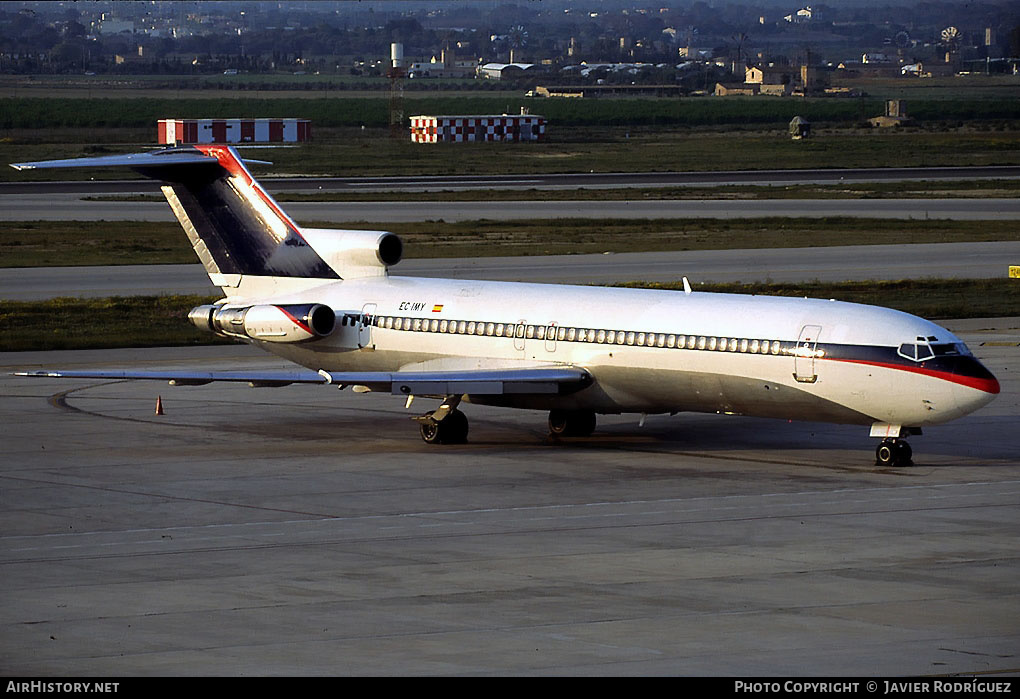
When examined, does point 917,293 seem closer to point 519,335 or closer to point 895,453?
point 519,335

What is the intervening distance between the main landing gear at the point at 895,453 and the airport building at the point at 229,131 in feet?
330

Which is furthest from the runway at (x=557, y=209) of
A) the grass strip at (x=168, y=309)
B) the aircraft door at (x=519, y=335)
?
the aircraft door at (x=519, y=335)

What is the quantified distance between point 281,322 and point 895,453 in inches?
481

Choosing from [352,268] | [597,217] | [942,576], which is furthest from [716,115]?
[942,576]

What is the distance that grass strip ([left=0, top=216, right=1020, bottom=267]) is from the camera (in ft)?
213

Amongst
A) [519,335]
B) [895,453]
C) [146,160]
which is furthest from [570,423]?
[146,160]

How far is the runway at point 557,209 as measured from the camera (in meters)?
79.0

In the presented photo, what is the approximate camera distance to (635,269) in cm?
5878

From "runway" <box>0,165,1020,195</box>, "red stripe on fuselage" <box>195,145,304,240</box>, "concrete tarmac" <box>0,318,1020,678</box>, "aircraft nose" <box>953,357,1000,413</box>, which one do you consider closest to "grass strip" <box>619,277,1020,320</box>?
"concrete tarmac" <box>0,318,1020,678</box>

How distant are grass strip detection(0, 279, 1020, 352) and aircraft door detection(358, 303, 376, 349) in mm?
12562

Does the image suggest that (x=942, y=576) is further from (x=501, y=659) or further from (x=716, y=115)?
(x=716, y=115)

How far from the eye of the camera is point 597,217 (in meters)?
78.6

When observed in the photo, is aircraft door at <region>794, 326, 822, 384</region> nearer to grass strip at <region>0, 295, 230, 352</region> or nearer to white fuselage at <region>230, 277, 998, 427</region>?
white fuselage at <region>230, 277, 998, 427</region>
